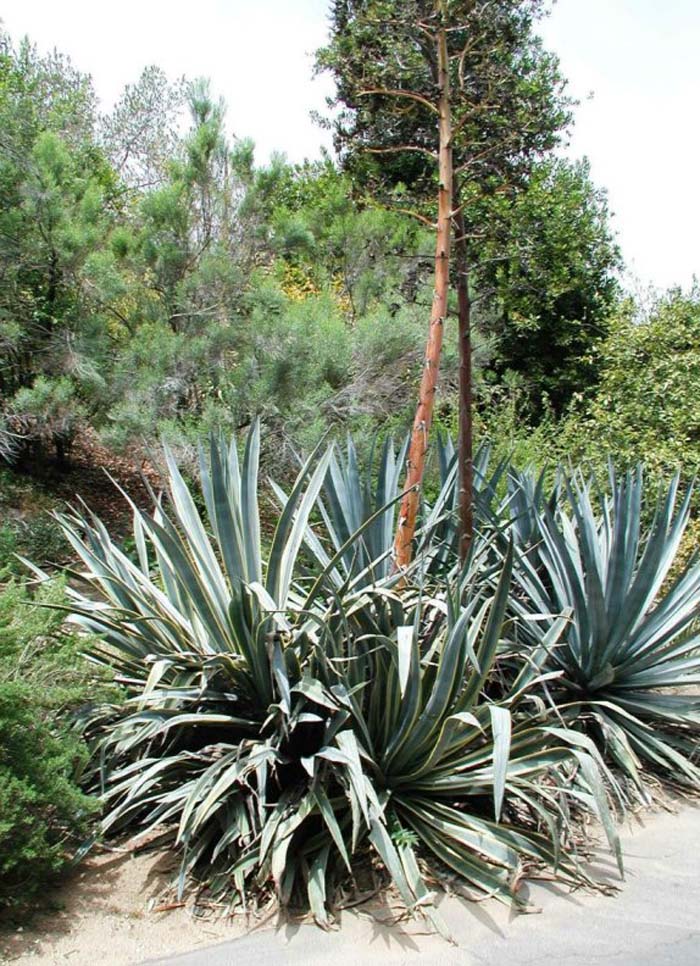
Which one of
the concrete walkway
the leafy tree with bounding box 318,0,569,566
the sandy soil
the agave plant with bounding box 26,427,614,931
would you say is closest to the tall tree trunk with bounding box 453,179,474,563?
the leafy tree with bounding box 318,0,569,566

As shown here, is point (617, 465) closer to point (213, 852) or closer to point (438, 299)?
point (438, 299)

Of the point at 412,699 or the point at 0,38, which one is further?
the point at 0,38

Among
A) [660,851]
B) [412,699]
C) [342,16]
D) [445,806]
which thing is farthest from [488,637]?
[342,16]

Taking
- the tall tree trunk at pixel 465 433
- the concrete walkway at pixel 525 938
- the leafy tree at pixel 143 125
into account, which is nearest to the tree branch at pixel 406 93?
the tall tree trunk at pixel 465 433

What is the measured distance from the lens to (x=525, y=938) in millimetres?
2770

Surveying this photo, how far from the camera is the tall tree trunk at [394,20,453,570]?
4137mm

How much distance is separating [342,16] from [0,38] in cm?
1652

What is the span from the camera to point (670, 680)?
4578 mm

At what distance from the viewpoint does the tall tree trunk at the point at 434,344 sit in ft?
13.6

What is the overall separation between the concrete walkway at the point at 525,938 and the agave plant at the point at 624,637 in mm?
1216

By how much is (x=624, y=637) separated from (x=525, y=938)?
2.16m

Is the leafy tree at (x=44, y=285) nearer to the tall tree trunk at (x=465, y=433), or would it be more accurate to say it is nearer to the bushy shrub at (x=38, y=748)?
the tall tree trunk at (x=465, y=433)

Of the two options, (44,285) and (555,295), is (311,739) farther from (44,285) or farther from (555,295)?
(555,295)

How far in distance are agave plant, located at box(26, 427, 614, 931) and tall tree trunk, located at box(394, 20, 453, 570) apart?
0.30m
